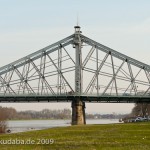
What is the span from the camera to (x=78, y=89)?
89750 mm

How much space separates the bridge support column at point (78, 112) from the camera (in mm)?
84850

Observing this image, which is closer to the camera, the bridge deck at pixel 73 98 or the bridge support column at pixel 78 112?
the bridge support column at pixel 78 112

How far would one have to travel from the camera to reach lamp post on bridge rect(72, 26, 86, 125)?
85375mm

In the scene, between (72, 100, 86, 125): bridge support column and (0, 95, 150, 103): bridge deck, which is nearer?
(72, 100, 86, 125): bridge support column

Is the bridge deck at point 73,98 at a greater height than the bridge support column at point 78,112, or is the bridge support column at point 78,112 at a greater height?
the bridge deck at point 73,98

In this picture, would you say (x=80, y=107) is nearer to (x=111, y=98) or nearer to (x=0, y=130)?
(x=111, y=98)

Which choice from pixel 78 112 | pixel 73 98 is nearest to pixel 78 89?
pixel 73 98

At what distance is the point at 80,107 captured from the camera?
3393 inches

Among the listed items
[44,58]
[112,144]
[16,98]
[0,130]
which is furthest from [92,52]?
[112,144]

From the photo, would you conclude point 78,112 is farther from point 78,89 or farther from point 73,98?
point 78,89

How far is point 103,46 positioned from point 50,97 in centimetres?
1985

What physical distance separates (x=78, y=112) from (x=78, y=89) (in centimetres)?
653

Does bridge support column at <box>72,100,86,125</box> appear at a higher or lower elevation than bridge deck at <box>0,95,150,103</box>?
lower

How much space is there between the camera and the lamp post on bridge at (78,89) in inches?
3361
